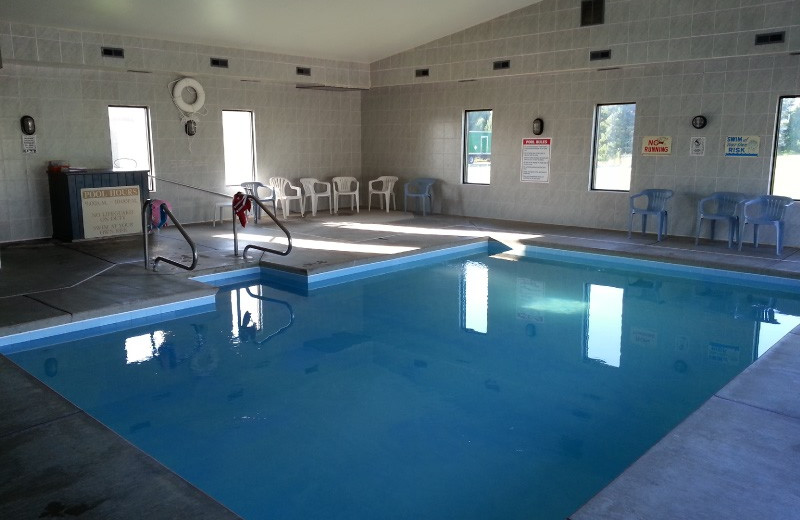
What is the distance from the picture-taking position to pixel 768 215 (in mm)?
7797

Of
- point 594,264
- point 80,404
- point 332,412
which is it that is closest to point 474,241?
point 594,264

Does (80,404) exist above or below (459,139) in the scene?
below

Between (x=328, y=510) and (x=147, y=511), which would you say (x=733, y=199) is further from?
(x=147, y=511)

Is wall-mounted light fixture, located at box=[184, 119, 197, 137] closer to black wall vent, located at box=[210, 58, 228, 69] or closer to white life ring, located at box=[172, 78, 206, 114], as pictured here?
white life ring, located at box=[172, 78, 206, 114]

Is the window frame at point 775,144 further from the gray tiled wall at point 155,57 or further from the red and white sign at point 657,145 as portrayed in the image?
the gray tiled wall at point 155,57

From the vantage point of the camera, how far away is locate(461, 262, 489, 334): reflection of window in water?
5.80 metres

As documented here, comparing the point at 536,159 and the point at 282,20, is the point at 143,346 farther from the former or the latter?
the point at 536,159

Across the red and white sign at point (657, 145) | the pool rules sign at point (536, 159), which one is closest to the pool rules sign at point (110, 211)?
the pool rules sign at point (536, 159)

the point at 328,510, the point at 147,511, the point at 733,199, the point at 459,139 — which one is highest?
the point at 459,139

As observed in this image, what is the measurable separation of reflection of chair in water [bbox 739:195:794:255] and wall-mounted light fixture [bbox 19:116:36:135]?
893 centimetres

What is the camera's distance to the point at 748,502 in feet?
8.35

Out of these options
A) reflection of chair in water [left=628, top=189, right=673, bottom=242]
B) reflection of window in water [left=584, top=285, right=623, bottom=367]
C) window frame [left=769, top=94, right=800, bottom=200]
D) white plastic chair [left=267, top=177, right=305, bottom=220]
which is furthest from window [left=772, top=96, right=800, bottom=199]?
white plastic chair [left=267, top=177, right=305, bottom=220]

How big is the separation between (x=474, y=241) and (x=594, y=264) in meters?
1.65

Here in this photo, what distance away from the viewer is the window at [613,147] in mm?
9148
